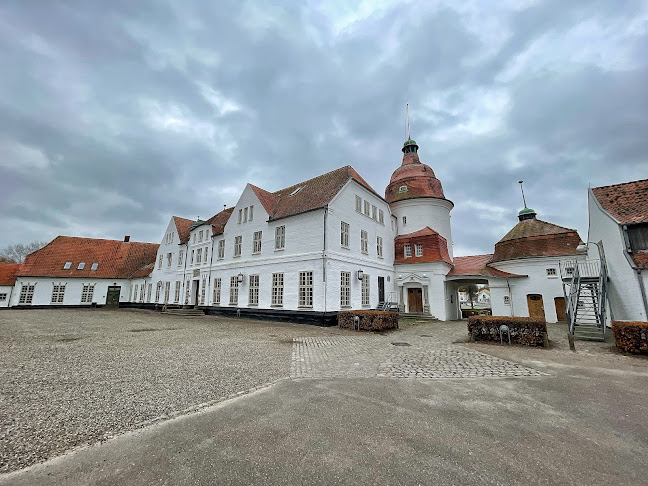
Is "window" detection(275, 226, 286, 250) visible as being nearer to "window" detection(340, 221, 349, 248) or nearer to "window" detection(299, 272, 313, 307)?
"window" detection(299, 272, 313, 307)

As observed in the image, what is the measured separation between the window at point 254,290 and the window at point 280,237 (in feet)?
10.2

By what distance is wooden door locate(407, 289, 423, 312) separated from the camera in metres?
24.0

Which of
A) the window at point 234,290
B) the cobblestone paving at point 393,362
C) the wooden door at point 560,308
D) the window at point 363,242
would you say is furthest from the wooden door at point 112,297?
the wooden door at point 560,308

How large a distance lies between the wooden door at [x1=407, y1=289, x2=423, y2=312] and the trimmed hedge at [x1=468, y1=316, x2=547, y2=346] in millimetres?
12683

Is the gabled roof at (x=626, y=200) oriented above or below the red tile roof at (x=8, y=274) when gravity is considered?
above

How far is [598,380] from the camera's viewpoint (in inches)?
247

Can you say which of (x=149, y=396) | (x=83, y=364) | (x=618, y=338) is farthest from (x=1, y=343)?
(x=618, y=338)

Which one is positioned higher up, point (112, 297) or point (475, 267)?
point (475, 267)

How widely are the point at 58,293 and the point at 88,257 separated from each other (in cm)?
561

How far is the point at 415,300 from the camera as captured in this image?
24328mm

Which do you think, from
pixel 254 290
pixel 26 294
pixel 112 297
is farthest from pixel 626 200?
pixel 26 294

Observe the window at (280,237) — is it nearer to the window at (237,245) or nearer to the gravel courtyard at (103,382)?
the window at (237,245)

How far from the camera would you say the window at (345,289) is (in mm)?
18734

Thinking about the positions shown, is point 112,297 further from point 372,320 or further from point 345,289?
point 372,320
